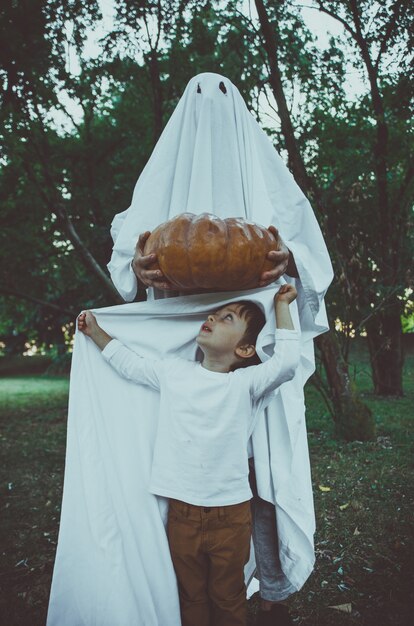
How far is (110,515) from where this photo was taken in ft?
6.81

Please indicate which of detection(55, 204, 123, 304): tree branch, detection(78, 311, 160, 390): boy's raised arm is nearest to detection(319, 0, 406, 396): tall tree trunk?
detection(55, 204, 123, 304): tree branch

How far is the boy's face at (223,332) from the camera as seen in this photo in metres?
2.11

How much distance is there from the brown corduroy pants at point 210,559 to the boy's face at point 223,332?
720 millimetres

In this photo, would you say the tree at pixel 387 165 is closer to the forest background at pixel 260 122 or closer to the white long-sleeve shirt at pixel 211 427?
the forest background at pixel 260 122

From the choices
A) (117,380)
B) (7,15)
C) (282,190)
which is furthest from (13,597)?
(7,15)

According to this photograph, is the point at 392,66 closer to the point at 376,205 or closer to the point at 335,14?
the point at 335,14

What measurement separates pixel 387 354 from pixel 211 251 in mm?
9950

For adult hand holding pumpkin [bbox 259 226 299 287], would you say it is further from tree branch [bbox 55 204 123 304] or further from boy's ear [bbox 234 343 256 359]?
tree branch [bbox 55 204 123 304]

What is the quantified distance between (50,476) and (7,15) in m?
5.74

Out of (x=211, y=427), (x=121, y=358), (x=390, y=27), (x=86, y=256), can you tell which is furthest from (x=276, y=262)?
(x=390, y=27)

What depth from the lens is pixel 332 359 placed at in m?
6.28

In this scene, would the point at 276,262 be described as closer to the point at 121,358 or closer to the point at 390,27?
the point at 121,358

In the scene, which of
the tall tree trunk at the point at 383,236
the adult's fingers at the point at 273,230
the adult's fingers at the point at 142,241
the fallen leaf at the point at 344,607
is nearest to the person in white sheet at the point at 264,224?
the adult's fingers at the point at 142,241

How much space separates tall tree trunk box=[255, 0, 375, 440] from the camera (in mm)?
6215
